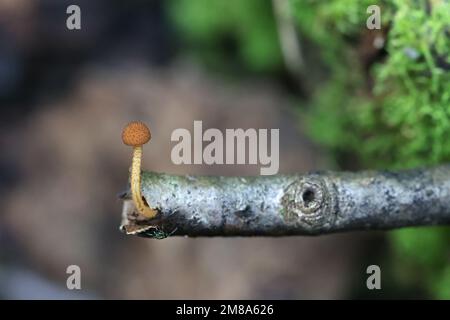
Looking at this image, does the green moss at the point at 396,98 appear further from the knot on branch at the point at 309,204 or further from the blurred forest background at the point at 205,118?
the knot on branch at the point at 309,204

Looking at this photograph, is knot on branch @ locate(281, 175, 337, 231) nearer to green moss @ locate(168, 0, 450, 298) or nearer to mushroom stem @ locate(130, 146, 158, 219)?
mushroom stem @ locate(130, 146, 158, 219)

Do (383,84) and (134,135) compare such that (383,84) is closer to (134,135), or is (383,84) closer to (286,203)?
(286,203)

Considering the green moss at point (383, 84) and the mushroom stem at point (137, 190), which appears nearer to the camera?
the mushroom stem at point (137, 190)

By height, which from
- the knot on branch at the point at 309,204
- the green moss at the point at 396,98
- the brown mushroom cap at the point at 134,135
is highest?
the green moss at the point at 396,98

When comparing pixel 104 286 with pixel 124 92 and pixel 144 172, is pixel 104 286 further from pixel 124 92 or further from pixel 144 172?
pixel 144 172

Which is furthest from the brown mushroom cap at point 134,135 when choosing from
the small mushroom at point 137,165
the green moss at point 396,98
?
the green moss at point 396,98

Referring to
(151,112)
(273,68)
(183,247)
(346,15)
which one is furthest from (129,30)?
(346,15)
